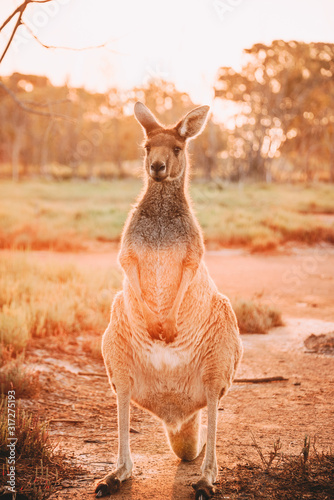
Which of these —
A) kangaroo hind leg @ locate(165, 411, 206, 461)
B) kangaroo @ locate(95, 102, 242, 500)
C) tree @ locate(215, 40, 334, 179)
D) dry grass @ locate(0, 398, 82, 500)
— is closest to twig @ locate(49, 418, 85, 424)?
dry grass @ locate(0, 398, 82, 500)

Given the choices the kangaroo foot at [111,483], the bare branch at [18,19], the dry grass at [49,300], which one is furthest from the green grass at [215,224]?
the kangaroo foot at [111,483]

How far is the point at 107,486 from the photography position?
3.27 meters

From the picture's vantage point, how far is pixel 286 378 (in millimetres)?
5539

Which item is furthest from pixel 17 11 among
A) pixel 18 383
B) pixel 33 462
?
pixel 33 462

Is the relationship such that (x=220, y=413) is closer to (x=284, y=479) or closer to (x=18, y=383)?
(x=284, y=479)

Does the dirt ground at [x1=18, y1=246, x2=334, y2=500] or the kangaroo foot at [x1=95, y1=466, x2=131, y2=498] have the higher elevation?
the kangaroo foot at [x1=95, y1=466, x2=131, y2=498]

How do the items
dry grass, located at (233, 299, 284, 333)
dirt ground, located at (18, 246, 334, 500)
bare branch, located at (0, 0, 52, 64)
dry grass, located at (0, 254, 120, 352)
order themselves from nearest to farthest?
dirt ground, located at (18, 246, 334, 500), bare branch, located at (0, 0, 52, 64), dry grass, located at (0, 254, 120, 352), dry grass, located at (233, 299, 284, 333)

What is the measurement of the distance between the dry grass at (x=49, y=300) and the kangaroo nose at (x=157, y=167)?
10.6ft

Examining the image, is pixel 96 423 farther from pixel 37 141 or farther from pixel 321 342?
pixel 37 141

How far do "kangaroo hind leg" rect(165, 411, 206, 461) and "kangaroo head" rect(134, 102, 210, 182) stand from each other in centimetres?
159

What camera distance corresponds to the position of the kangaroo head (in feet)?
11.6

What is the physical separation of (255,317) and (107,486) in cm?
432

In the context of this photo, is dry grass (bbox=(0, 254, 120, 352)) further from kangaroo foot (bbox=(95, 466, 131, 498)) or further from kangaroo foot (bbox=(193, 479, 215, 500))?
kangaroo foot (bbox=(193, 479, 215, 500))

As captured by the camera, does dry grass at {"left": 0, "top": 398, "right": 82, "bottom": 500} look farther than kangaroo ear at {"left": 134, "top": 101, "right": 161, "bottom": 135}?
No
